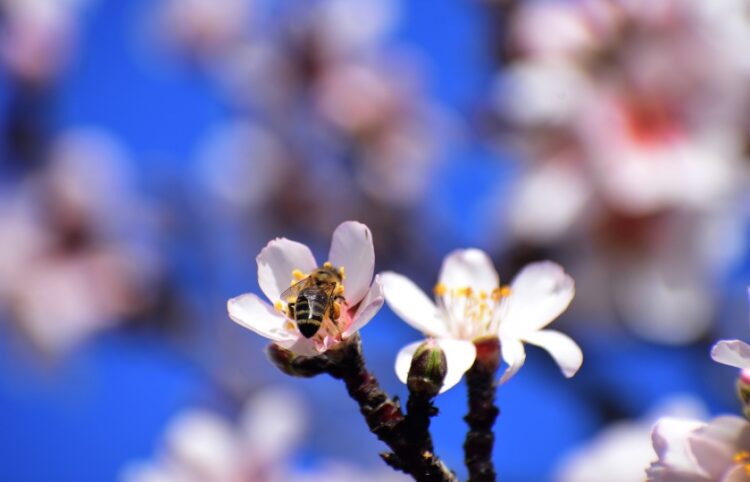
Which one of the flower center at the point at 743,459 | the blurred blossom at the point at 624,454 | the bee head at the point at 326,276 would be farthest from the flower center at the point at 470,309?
the blurred blossom at the point at 624,454

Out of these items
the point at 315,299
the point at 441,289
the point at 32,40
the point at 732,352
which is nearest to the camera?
the point at 732,352

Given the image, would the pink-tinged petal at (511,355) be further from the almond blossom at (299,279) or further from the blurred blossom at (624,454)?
the blurred blossom at (624,454)

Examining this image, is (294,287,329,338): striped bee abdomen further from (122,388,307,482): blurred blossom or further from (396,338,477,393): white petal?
(122,388,307,482): blurred blossom

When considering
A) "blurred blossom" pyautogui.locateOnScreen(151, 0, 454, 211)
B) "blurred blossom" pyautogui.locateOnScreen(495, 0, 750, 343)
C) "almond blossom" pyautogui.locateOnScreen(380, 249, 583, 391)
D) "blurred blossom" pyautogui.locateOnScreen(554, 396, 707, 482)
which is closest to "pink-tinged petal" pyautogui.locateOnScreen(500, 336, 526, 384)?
"almond blossom" pyautogui.locateOnScreen(380, 249, 583, 391)

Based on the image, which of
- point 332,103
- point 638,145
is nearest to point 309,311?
point 638,145

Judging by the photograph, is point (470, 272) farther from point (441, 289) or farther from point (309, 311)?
point (309, 311)

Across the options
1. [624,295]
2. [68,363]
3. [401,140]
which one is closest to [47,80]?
[68,363]

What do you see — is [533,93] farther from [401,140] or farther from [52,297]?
[52,297]
